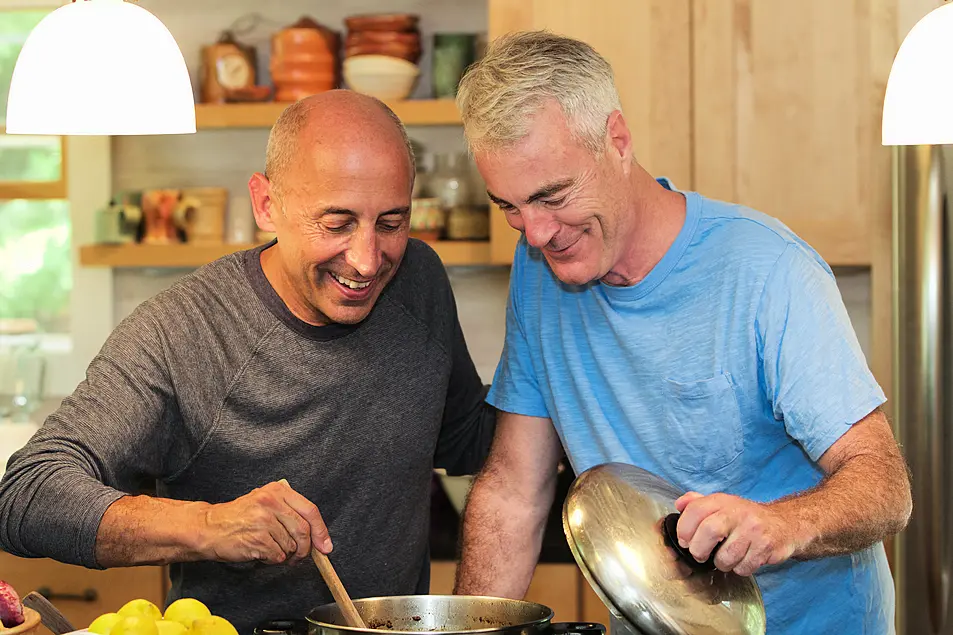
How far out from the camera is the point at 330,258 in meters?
1.63

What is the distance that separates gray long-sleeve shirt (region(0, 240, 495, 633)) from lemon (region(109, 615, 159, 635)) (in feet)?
1.42

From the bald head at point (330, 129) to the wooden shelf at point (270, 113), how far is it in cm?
138

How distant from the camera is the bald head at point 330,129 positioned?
5.37 ft

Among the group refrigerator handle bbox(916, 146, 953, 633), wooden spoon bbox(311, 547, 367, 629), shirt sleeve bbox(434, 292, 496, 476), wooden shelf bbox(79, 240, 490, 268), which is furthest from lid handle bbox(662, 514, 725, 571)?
wooden shelf bbox(79, 240, 490, 268)

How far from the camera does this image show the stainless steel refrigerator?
8.18ft

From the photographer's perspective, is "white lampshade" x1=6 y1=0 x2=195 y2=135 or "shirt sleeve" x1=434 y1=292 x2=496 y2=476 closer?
"white lampshade" x1=6 y1=0 x2=195 y2=135

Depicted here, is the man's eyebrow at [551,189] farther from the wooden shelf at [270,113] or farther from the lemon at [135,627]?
the wooden shelf at [270,113]

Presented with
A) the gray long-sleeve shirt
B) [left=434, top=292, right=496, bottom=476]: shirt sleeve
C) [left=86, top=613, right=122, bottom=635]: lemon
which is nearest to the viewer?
[left=86, top=613, right=122, bottom=635]: lemon

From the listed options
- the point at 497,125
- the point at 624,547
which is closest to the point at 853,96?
the point at 497,125

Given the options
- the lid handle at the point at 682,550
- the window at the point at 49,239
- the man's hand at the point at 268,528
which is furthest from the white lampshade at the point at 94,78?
the window at the point at 49,239

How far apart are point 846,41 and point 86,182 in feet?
7.31

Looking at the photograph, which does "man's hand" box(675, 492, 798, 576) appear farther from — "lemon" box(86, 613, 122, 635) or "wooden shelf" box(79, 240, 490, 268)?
"wooden shelf" box(79, 240, 490, 268)

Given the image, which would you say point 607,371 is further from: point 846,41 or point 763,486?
point 846,41

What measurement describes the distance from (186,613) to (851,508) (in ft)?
2.42
